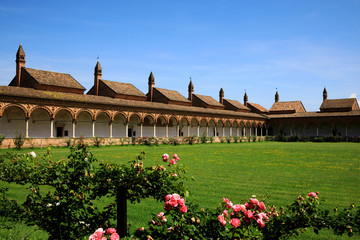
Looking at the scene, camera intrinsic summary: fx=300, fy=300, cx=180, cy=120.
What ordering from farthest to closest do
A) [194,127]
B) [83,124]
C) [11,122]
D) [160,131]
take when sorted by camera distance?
[194,127], [160,131], [83,124], [11,122]

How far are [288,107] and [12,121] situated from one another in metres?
50.1

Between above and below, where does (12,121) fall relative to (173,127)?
above

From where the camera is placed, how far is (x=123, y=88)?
3909cm

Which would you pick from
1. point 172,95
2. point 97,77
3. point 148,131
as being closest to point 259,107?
point 172,95

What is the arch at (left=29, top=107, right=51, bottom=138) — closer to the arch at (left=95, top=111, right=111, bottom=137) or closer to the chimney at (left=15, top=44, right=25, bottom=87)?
the chimney at (left=15, top=44, right=25, bottom=87)

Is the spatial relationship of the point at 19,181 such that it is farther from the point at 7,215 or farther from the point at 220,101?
the point at 220,101

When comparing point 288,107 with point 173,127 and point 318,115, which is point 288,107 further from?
point 173,127

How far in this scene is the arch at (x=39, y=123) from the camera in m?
28.6

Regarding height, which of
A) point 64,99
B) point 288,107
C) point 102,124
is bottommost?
point 102,124

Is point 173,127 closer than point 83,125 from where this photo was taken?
No

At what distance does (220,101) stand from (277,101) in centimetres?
1782

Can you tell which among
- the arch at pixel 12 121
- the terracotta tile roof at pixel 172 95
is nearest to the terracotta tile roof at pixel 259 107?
the terracotta tile roof at pixel 172 95

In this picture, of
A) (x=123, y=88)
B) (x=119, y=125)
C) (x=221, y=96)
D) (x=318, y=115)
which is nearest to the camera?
(x=119, y=125)

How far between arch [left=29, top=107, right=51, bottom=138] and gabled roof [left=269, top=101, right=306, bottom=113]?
152 ft
